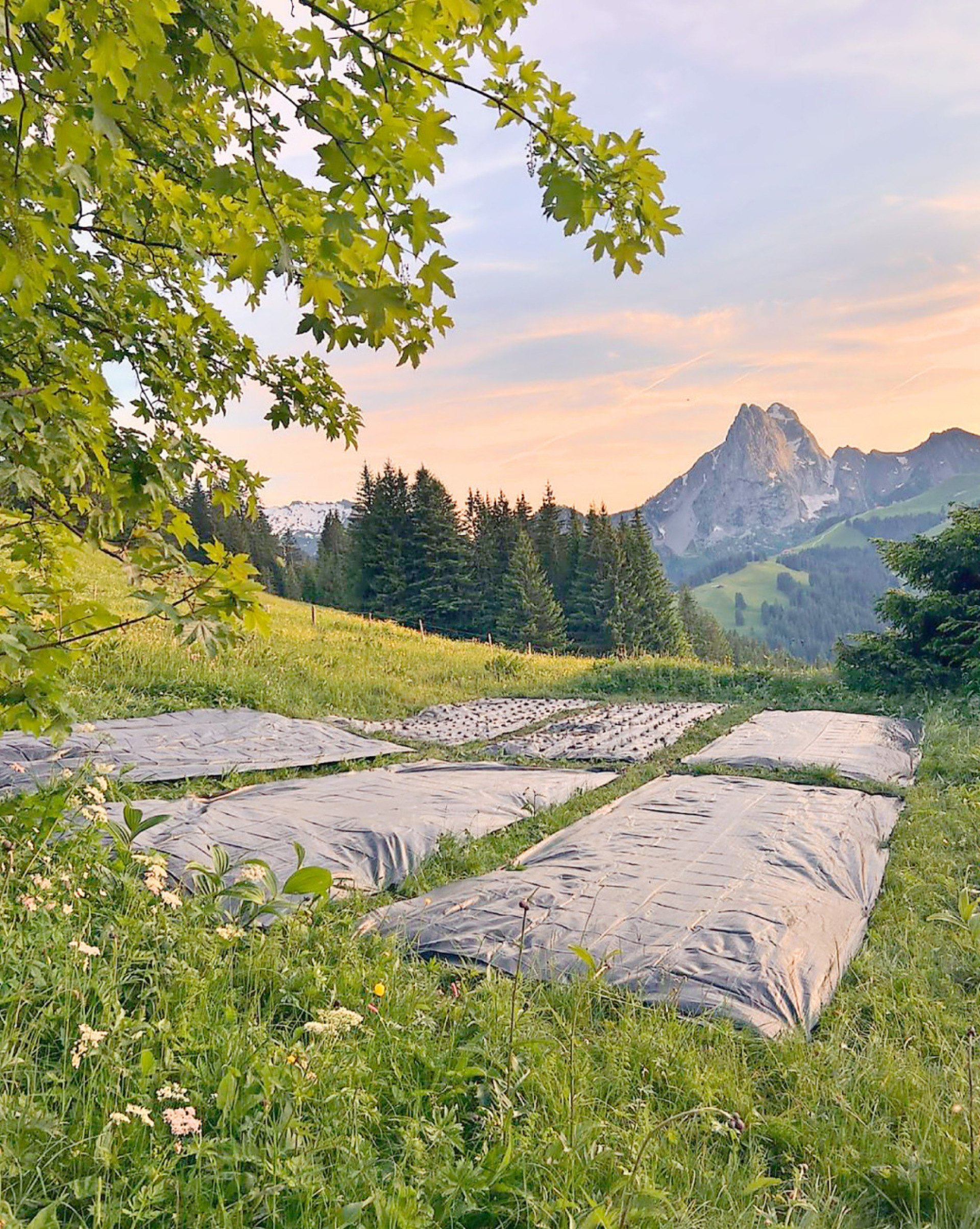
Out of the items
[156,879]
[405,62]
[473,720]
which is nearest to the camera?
[405,62]

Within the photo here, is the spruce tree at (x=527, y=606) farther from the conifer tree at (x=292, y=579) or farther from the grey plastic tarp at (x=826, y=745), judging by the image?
the grey plastic tarp at (x=826, y=745)

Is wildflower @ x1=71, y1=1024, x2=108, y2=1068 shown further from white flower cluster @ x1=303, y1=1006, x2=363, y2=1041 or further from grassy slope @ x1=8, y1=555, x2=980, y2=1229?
white flower cluster @ x1=303, y1=1006, x2=363, y2=1041

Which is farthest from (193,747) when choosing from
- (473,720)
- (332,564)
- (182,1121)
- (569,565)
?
(332,564)

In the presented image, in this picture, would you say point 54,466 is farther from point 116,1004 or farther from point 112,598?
point 112,598

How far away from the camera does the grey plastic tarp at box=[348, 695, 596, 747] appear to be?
9.77 metres

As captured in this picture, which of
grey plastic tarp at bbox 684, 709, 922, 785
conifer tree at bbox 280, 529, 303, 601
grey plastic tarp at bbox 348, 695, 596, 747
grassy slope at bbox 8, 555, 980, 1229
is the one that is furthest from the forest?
grassy slope at bbox 8, 555, 980, 1229

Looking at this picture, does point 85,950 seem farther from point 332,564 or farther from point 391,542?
point 332,564

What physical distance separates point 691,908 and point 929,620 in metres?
10.2

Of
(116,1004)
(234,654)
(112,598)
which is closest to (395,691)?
(234,654)

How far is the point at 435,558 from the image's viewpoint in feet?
141

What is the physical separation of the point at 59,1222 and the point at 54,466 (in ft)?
6.86

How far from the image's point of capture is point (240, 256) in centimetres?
150

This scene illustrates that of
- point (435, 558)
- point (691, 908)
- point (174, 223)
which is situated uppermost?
point (435, 558)

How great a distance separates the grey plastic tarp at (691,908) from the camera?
130 inches
